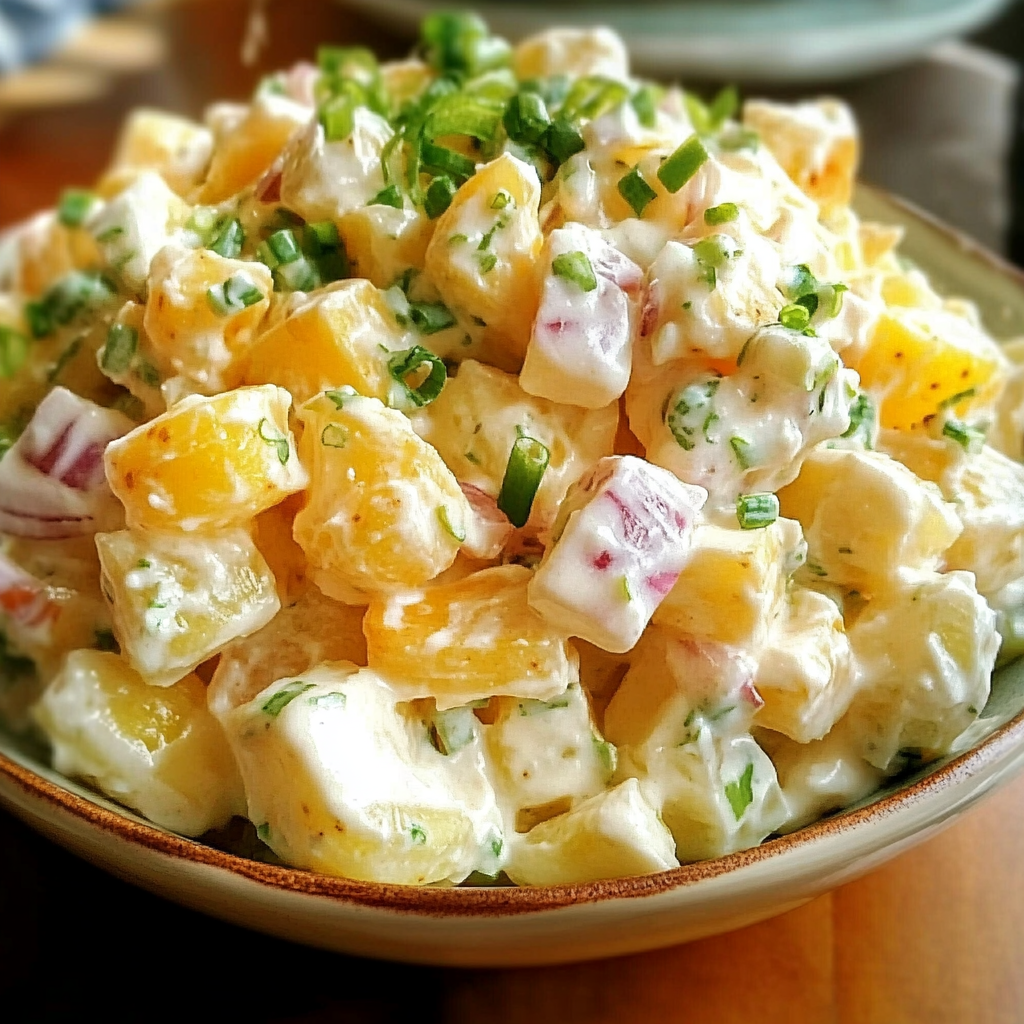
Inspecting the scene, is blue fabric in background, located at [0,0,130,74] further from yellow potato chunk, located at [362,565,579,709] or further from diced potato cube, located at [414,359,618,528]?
yellow potato chunk, located at [362,565,579,709]

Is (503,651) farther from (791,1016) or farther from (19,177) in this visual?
(19,177)

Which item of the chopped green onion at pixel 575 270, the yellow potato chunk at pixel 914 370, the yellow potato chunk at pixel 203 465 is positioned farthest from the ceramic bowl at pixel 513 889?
the chopped green onion at pixel 575 270

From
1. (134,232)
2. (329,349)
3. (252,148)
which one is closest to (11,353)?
(134,232)

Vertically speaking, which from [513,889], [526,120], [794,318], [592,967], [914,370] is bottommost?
[592,967]

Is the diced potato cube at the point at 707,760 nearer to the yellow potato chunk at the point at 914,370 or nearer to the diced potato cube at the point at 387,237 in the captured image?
the yellow potato chunk at the point at 914,370

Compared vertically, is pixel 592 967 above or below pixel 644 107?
below

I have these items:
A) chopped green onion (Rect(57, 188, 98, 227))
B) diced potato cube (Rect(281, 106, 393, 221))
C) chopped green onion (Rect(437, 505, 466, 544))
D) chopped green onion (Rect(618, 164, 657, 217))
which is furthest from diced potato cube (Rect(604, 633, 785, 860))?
chopped green onion (Rect(57, 188, 98, 227))

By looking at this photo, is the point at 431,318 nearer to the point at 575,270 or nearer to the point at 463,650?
the point at 575,270
